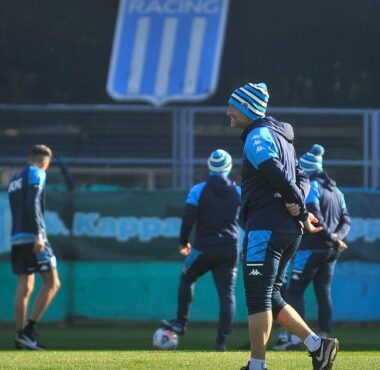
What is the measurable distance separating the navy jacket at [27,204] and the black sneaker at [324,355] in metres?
4.34

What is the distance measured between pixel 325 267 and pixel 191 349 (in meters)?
1.50

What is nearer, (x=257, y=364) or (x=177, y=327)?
(x=257, y=364)

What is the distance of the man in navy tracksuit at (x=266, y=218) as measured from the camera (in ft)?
25.2

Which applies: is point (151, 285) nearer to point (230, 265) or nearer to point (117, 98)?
point (230, 265)

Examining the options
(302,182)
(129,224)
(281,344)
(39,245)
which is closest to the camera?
(302,182)

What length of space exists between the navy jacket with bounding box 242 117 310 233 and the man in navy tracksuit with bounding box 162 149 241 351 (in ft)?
10.3

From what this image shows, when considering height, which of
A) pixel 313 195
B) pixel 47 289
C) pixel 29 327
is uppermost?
pixel 313 195

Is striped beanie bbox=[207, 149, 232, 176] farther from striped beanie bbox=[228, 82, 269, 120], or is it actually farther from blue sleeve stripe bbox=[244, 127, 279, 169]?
blue sleeve stripe bbox=[244, 127, 279, 169]

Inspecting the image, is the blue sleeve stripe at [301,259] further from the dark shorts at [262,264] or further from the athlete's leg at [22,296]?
the dark shorts at [262,264]

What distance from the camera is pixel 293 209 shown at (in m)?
7.81

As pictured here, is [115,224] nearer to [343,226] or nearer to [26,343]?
[26,343]

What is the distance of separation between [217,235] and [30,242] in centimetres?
189

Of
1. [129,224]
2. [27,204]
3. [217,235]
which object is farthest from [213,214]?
[129,224]

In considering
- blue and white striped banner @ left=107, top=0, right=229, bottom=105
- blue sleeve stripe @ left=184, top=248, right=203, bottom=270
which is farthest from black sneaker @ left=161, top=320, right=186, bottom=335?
blue and white striped banner @ left=107, top=0, right=229, bottom=105
